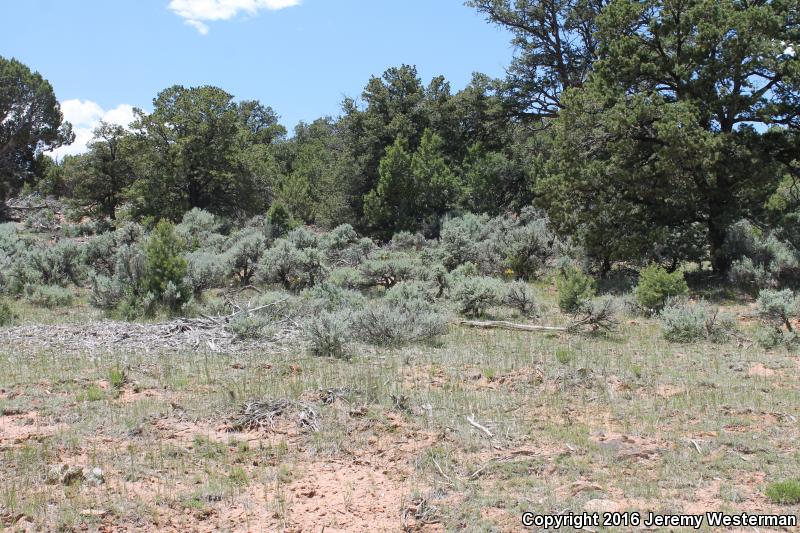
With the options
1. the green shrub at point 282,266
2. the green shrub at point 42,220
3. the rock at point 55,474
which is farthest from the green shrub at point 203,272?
A: the green shrub at point 42,220

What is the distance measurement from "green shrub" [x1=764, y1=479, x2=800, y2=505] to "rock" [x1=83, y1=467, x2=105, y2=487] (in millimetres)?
5186

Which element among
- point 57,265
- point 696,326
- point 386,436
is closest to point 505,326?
point 696,326

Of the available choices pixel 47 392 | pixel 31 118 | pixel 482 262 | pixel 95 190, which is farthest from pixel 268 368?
pixel 31 118

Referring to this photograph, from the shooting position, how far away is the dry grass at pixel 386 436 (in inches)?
210

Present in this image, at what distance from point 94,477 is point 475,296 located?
8.63 m

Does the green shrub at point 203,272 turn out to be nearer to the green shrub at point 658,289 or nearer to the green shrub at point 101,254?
the green shrub at point 101,254

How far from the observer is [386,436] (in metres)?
6.84

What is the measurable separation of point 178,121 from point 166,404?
70.5ft

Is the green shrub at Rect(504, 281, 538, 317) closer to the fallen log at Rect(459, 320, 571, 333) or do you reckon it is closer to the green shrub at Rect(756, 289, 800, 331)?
the fallen log at Rect(459, 320, 571, 333)

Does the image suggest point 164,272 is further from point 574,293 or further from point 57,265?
point 574,293

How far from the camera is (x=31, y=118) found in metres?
38.8

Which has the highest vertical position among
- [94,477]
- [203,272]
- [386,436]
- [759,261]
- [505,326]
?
[759,261]

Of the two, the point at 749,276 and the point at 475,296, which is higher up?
the point at 749,276

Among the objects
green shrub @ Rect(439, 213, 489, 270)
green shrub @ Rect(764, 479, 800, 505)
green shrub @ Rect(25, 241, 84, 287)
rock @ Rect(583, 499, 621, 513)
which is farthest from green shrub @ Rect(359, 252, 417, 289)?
green shrub @ Rect(764, 479, 800, 505)
